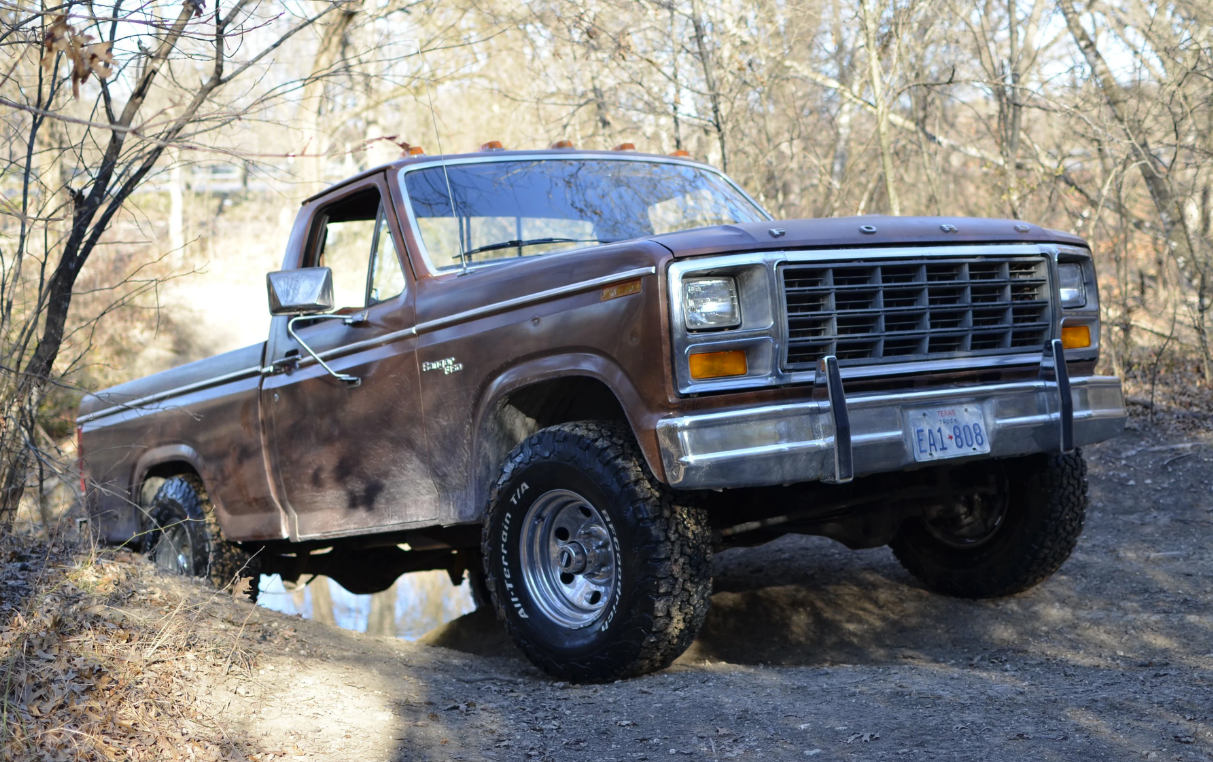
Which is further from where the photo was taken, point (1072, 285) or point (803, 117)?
point (803, 117)

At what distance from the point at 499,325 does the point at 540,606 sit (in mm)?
1016

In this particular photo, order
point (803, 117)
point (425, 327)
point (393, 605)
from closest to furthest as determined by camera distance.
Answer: point (425, 327)
point (803, 117)
point (393, 605)

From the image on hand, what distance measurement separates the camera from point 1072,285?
4.18 meters

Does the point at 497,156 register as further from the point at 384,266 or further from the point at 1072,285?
the point at 1072,285

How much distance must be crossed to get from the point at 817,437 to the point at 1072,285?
1.48 meters

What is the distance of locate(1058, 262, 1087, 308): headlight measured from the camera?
13.6ft

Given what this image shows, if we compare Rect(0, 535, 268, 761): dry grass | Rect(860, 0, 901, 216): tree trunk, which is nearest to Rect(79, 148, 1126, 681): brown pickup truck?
Rect(0, 535, 268, 761): dry grass

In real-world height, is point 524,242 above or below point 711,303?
above

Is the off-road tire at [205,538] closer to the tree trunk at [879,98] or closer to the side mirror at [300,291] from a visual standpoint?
the side mirror at [300,291]

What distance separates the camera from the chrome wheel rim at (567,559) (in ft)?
12.4

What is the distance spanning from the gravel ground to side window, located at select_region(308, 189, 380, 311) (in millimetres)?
1456

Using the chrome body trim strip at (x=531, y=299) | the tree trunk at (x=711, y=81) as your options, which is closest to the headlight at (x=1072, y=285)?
the chrome body trim strip at (x=531, y=299)

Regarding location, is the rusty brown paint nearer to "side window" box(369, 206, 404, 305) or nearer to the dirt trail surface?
"side window" box(369, 206, 404, 305)

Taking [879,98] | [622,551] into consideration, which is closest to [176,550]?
[622,551]
